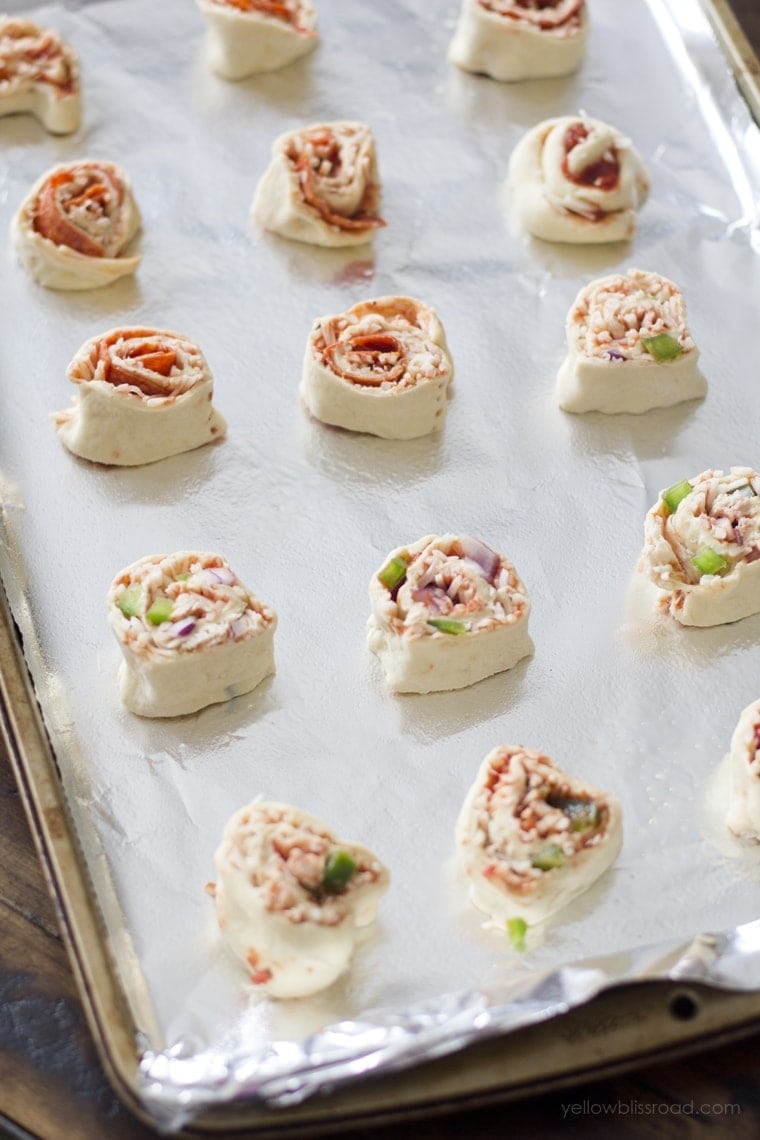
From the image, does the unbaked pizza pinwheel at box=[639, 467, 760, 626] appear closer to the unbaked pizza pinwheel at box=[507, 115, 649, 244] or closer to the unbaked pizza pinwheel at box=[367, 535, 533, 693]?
the unbaked pizza pinwheel at box=[367, 535, 533, 693]

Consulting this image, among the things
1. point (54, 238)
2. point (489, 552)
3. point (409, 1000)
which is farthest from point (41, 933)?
point (54, 238)

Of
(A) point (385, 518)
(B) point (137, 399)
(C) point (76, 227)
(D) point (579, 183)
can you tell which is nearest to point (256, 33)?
(C) point (76, 227)

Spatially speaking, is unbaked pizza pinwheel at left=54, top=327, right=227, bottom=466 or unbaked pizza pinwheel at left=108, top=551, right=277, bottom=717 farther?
unbaked pizza pinwheel at left=54, top=327, right=227, bottom=466

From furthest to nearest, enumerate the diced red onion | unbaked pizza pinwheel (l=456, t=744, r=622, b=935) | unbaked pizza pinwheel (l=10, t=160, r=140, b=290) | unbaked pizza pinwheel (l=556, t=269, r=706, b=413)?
unbaked pizza pinwheel (l=10, t=160, r=140, b=290) → unbaked pizza pinwheel (l=556, t=269, r=706, b=413) → the diced red onion → unbaked pizza pinwheel (l=456, t=744, r=622, b=935)

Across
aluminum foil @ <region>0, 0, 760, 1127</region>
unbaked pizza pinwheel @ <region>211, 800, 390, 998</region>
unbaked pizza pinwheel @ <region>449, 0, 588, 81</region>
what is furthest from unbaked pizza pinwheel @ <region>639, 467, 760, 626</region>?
unbaked pizza pinwheel @ <region>449, 0, 588, 81</region>

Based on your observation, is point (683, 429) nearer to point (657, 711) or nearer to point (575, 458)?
point (575, 458)

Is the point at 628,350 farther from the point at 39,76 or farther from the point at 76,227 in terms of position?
the point at 39,76

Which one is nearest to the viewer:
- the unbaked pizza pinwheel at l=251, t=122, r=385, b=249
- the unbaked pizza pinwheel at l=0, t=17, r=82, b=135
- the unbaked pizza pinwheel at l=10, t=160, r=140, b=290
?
the unbaked pizza pinwheel at l=10, t=160, r=140, b=290
